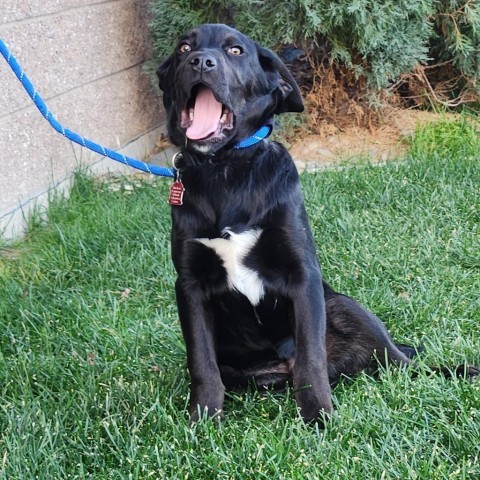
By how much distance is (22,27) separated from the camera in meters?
4.54

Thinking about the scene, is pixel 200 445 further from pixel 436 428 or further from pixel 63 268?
pixel 63 268

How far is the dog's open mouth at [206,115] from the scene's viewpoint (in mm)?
2547

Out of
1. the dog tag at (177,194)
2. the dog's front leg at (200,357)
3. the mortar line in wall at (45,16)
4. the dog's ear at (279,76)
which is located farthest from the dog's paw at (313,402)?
the mortar line in wall at (45,16)

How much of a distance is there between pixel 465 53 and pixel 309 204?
2.17 metres

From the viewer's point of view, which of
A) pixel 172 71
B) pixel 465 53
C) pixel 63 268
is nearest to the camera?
pixel 172 71

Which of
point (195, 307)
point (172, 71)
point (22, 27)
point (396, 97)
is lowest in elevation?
point (396, 97)

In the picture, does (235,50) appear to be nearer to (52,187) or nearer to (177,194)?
(177,194)

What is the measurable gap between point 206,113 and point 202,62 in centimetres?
19

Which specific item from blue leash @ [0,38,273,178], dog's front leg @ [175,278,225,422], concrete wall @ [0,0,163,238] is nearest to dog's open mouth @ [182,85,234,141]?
blue leash @ [0,38,273,178]

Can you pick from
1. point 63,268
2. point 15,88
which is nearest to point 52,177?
point 15,88

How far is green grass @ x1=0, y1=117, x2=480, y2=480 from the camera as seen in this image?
2273 mm

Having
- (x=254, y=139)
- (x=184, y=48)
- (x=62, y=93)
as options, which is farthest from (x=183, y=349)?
(x=62, y=93)

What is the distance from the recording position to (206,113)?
2623mm

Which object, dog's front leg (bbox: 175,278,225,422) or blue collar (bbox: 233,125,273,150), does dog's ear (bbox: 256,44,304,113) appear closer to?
blue collar (bbox: 233,125,273,150)
